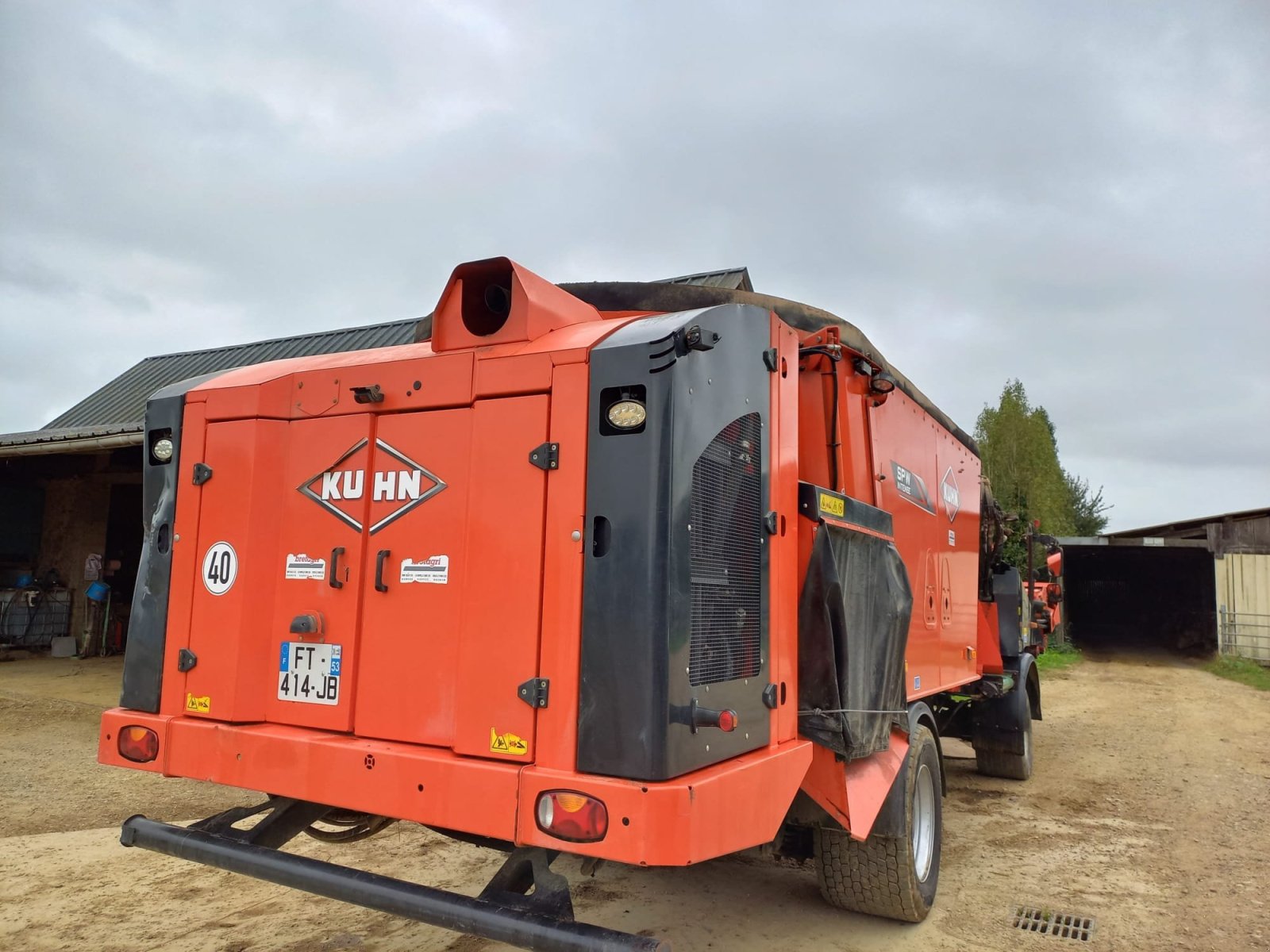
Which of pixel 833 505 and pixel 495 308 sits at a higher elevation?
pixel 495 308

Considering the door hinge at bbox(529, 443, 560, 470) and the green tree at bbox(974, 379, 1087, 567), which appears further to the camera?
the green tree at bbox(974, 379, 1087, 567)

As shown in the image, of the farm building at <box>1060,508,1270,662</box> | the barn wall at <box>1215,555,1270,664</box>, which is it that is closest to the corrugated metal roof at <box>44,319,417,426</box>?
the farm building at <box>1060,508,1270,662</box>

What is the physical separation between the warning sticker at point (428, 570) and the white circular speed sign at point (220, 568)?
2.39 feet

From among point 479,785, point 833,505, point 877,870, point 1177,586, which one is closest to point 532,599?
point 479,785

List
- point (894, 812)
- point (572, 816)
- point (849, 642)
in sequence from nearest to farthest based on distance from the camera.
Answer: point (572, 816)
point (849, 642)
point (894, 812)

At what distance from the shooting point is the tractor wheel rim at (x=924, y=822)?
175 inches

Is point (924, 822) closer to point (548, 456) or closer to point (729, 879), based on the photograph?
point (729, 879)

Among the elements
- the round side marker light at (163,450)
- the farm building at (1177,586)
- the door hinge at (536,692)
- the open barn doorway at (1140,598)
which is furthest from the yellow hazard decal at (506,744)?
the open barn doorway at (1140,598)

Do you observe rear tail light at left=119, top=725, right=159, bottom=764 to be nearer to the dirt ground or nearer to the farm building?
the dirt ground

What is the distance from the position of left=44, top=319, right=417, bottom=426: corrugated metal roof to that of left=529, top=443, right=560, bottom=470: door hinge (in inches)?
511

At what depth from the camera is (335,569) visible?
323 centimetres

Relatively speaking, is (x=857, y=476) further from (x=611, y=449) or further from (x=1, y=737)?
(x=1, y=737)

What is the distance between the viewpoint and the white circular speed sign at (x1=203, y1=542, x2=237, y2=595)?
3.32 m

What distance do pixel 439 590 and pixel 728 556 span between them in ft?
3.38
